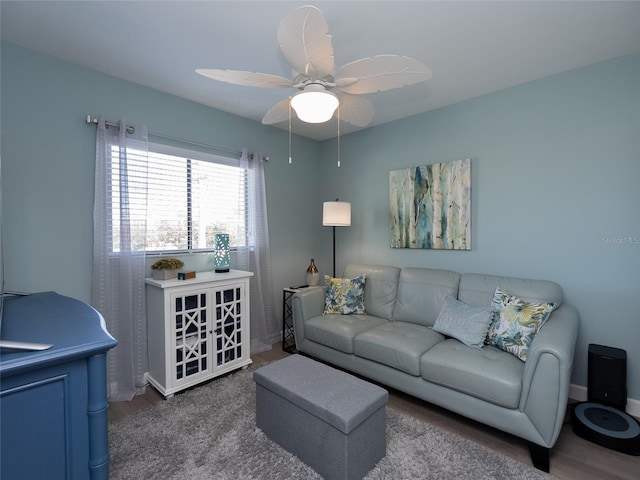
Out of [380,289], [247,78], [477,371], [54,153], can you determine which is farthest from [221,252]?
[477,371]

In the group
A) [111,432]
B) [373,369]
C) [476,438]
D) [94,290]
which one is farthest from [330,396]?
[94,290]

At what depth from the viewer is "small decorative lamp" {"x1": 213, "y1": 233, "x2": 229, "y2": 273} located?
298cm

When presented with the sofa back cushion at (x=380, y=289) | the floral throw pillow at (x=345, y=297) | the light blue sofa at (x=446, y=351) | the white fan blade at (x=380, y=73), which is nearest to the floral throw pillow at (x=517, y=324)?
the light blue sofa at (x=446, y=351)

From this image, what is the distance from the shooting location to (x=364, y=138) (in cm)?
370

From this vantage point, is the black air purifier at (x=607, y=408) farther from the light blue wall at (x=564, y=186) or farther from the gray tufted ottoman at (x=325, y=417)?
the gray tufted ottoman at (x=325, y=417)

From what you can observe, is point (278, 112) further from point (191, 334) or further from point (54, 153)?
point (191, 334)

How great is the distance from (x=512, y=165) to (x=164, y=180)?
309cm

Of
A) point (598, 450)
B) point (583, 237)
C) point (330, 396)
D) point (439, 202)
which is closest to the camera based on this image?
point (330, 396)

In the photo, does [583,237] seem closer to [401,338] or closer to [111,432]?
[401,338]

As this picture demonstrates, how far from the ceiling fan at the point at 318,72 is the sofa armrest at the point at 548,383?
5.26 ft

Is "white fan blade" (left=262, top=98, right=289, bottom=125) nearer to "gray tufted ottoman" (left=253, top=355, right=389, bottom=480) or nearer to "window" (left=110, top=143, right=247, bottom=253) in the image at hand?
"window" (left=110, top=143, right=247, bottom=253)

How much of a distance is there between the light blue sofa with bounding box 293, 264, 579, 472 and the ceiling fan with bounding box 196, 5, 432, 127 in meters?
1.68

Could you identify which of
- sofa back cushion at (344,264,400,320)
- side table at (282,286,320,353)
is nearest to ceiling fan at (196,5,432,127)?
sofa back cushion at (344,264,400,320)

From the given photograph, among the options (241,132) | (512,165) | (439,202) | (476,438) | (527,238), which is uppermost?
(241,132)
